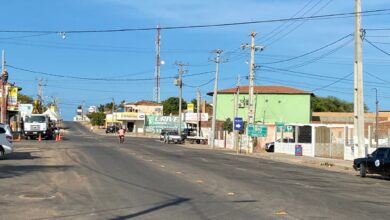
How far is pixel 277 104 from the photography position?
101m

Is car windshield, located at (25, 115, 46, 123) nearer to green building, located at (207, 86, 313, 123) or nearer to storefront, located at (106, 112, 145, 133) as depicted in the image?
green building, located at (207, 86, 313, 123)

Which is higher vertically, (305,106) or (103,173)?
(305,106)

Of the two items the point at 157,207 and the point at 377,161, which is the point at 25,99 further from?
the point at 157,207

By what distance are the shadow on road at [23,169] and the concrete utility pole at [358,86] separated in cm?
1793

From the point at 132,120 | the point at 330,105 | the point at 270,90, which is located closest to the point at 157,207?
the point at 270,90

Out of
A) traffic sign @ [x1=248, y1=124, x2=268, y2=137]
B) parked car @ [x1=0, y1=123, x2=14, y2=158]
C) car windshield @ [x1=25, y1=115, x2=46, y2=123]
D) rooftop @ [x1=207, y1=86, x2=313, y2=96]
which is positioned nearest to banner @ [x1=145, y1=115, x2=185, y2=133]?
rooftop @ [x1=207, y1=86, x2=313, y2=96]

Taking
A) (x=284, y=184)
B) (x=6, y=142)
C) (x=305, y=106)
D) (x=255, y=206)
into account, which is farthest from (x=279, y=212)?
(x=305, y=106)

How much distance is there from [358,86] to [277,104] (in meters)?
67.5

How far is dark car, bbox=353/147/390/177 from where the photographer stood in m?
24.8

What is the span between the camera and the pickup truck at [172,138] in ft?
241

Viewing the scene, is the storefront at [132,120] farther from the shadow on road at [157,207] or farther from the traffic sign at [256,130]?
the shadow on road at [157,207]

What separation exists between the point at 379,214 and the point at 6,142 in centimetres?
2208

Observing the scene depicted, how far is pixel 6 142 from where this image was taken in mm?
29328

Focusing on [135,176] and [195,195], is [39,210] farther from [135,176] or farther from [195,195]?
[135,176]
